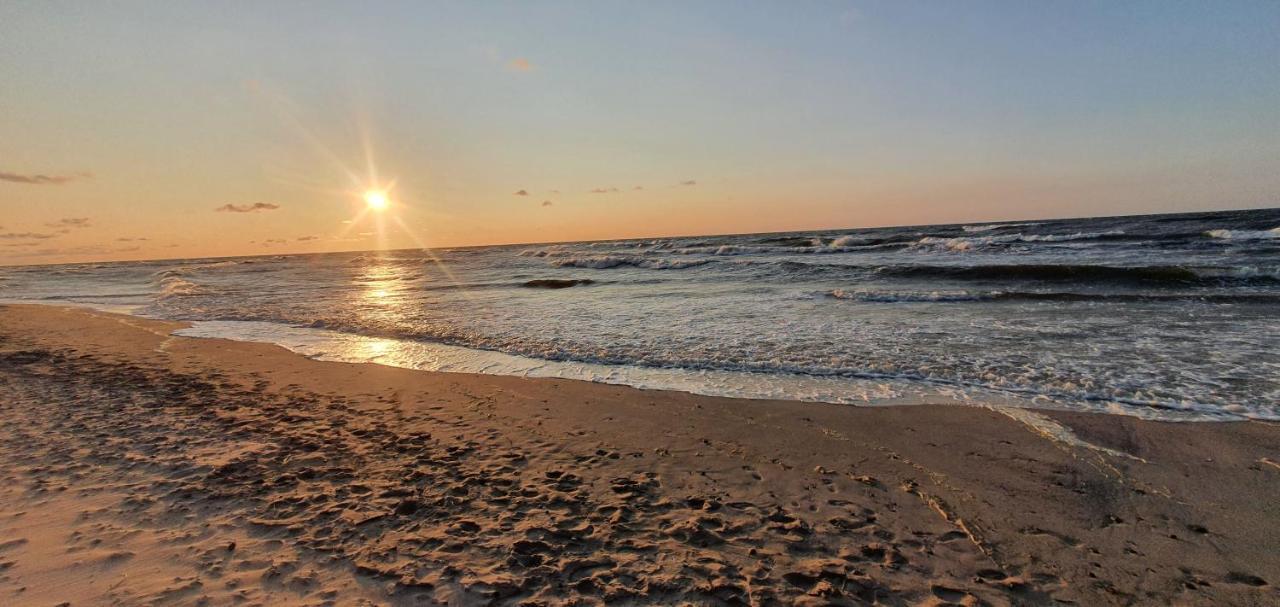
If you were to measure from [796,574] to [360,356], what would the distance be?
382 inches

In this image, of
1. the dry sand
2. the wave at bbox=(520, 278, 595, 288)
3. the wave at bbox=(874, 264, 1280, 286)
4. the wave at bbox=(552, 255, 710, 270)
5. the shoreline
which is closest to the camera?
the dry sand

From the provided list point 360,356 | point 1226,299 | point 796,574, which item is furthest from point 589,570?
point 1226,299

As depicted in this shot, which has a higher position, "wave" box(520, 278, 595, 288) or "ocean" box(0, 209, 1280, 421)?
"wave" box(520, 278, 595, 288)

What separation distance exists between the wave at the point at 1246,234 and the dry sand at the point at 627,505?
116ft

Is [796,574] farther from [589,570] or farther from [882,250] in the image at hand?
[882,250]

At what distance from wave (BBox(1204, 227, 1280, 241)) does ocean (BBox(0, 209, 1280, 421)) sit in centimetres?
364

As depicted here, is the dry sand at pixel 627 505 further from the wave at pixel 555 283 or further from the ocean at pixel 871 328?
the wave at pixel 555 283

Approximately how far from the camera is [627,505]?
169 inches

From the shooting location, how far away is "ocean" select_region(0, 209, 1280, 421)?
735cm

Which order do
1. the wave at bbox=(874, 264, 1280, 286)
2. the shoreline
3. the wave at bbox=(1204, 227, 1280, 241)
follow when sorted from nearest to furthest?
1. the shoreline
2. the wave at bbox=(874, 264, 1280, 286)
3. the wave at bbox=(1204, 227, 1280, 241)

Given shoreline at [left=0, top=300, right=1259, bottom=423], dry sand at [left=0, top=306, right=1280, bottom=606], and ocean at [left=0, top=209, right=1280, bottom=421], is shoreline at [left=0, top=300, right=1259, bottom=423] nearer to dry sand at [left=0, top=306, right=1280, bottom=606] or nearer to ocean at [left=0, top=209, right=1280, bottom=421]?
ocean at [left=0, top=209, right=1280, bottom=421]

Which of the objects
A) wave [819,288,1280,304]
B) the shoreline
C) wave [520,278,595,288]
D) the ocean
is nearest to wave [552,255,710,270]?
wave [520,278,595,288]

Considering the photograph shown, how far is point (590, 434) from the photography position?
597 centimetres

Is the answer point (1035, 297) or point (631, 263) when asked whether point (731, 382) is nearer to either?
point (1035, 297)
